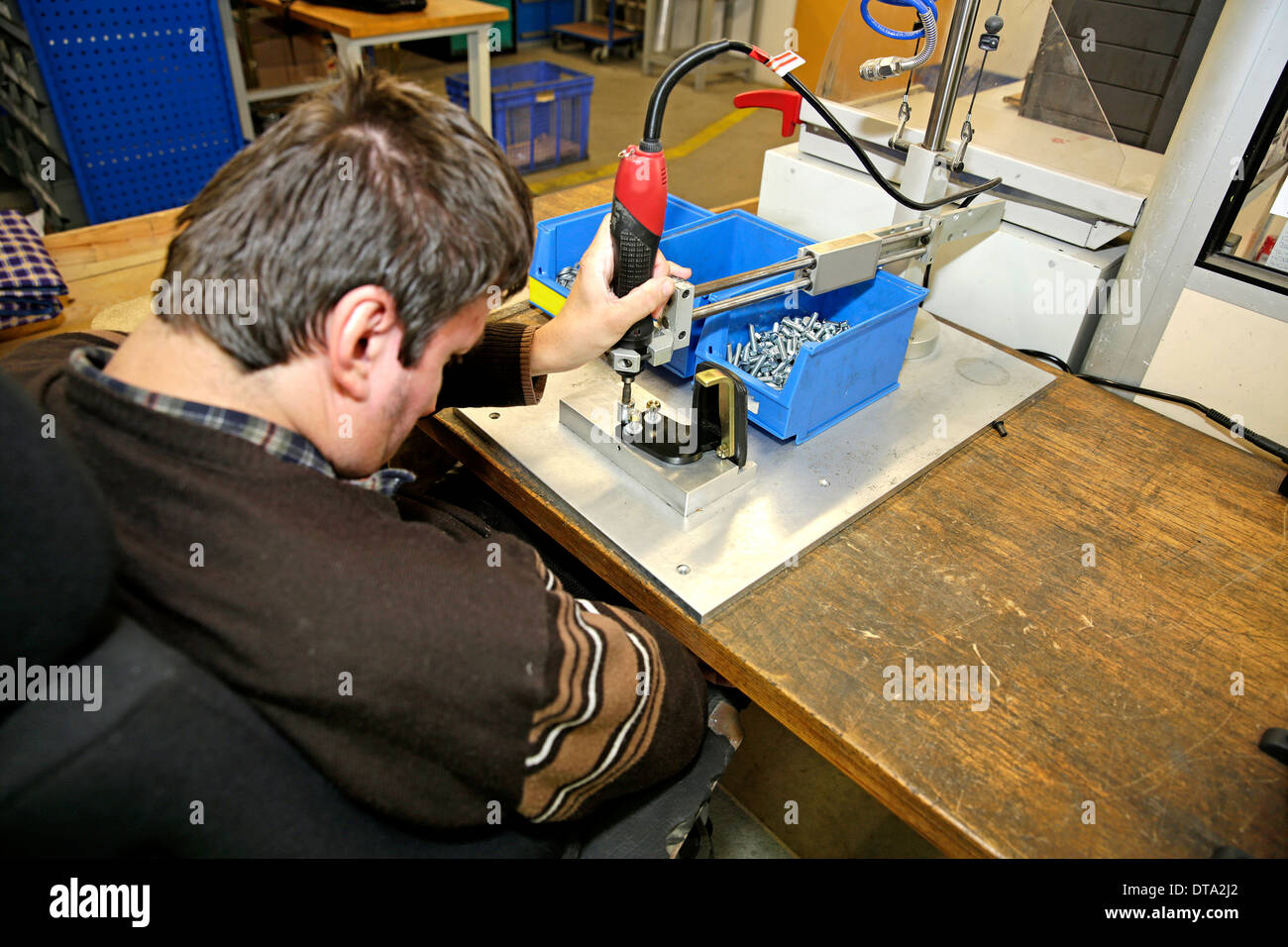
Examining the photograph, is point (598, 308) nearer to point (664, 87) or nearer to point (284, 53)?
point (664, 87)

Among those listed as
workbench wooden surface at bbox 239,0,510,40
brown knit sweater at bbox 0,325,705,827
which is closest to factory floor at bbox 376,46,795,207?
workbench wooden surface at bbox 239,0,510,40

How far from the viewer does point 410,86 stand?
69 cm

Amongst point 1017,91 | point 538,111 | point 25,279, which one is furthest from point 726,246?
point 538,111

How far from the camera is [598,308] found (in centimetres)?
93

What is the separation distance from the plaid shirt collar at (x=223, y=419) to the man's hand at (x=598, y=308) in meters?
0.38

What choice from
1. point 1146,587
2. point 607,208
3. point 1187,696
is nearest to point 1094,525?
point 1146,587

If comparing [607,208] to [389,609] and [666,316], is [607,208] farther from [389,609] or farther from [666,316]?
[389,609]

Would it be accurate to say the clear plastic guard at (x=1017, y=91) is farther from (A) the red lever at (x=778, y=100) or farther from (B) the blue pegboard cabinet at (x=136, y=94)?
(B) the blue pegboard cabinet at (x=136, y=94)

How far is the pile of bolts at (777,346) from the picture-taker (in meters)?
1.15

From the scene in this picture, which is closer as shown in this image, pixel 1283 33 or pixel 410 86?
pixel 410 86

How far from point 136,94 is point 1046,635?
2.88 metres

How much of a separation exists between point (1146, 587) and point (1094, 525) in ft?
0.34

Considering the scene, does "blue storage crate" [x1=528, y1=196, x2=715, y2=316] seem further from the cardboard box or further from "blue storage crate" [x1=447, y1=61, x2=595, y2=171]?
the cardboard box
